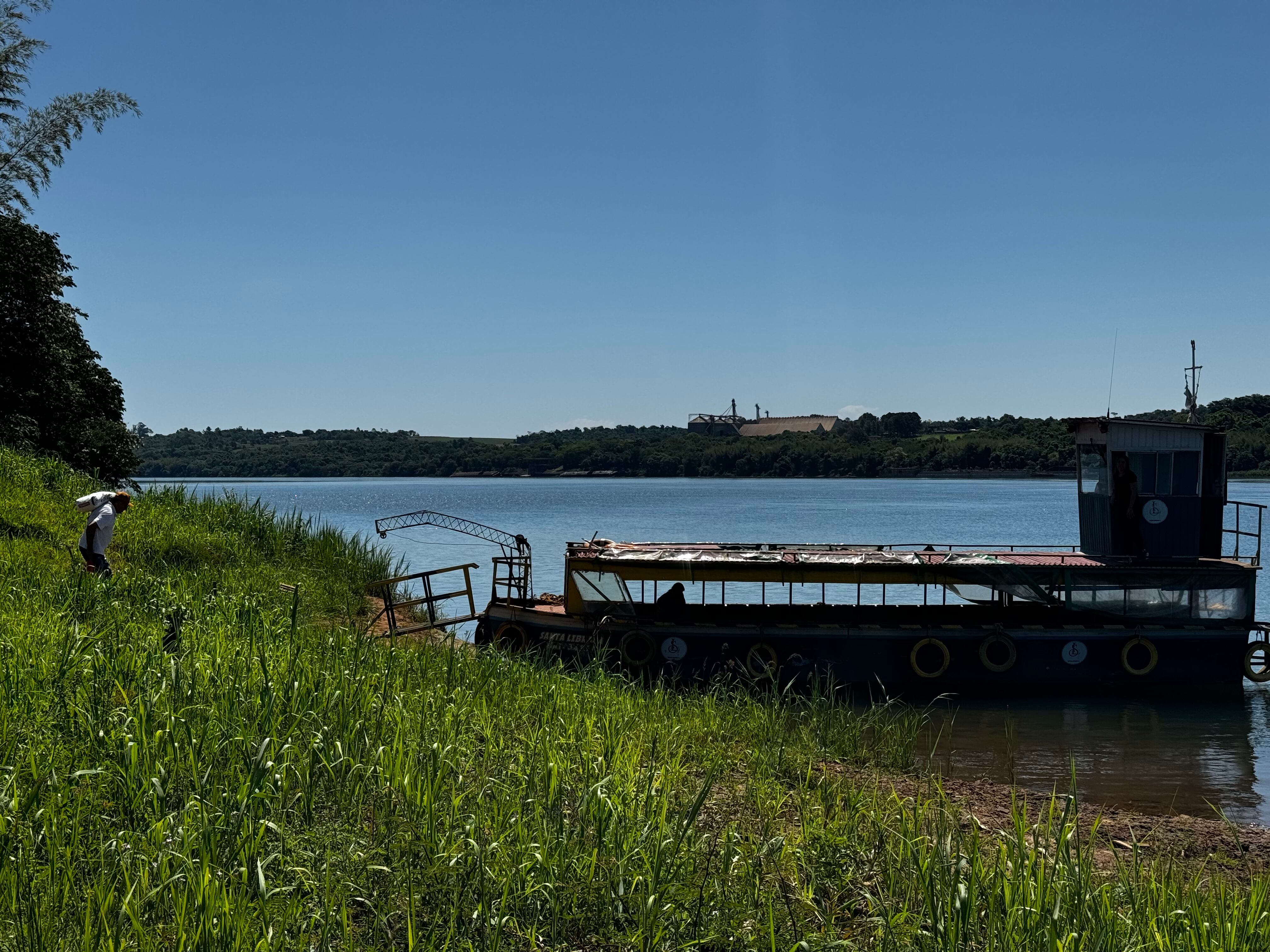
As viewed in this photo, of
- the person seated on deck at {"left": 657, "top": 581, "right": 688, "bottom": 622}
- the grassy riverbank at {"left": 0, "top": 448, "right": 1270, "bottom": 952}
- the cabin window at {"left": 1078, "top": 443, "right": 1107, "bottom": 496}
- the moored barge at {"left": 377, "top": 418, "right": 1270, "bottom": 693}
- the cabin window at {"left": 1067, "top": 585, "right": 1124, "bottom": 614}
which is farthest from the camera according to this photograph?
the cabin window at {"left": 1078, "top": 443, "right": 1107, "bottom": 496}

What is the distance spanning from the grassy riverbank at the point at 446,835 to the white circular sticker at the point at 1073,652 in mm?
10531

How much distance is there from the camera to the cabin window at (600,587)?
18.5 meters

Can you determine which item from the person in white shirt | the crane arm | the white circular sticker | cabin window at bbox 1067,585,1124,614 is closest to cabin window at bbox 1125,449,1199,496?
cabin window at bbox 1067,585,1124,614

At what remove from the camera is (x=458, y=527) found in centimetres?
6019

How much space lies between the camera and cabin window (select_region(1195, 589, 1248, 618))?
1872 cm

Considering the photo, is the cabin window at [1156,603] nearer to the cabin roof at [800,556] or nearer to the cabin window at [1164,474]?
the cabin roof at [800,556]

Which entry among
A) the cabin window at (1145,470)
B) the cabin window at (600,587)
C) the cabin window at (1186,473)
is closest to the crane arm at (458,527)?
the cabin window at (600,587)

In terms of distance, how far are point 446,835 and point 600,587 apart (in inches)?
527

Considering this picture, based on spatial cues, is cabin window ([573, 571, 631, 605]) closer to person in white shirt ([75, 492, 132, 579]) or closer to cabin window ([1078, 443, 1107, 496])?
person in white shirt ([75, 492, 132, 579])

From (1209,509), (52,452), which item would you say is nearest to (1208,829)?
(1209,509)

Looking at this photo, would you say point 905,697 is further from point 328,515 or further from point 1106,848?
point 328,515

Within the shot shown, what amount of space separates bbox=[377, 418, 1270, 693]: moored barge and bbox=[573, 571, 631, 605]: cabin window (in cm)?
3

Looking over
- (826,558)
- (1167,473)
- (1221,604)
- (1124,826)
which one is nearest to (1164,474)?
(1167,473)

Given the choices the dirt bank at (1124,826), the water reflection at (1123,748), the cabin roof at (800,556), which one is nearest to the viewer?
the dirt bank at (1124,826)
